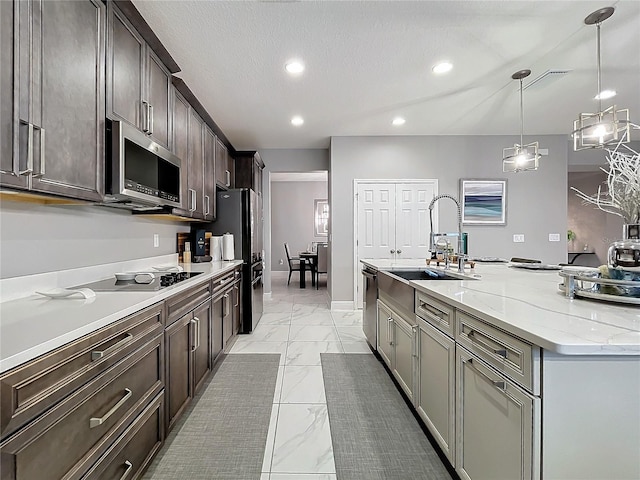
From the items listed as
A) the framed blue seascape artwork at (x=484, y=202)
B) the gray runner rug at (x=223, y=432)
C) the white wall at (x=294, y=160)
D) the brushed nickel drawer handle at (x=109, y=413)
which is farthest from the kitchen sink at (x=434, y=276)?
the white wall at (x=294, y=160)

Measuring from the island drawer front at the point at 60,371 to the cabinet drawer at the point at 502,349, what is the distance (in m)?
1.39

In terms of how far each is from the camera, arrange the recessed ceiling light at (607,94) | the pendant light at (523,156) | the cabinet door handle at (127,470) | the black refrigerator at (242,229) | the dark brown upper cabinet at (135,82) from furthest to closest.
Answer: the black refrigerator at (242,229) → the recessed ceiling light at (607,94) → the pendant light at (523,156) → the dark brown upper cabinet at (135,82) → the cabinet door handle at (127,470)

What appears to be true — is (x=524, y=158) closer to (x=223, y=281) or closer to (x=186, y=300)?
(x=223, y=281)

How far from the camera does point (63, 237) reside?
1.77 metres

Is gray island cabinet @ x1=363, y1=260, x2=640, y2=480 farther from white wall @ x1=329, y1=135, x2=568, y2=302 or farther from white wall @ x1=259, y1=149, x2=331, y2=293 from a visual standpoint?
white wall @ x1=259, y1=149, x2=331, y2=293

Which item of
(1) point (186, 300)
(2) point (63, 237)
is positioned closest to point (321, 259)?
(1) point (186, 300)

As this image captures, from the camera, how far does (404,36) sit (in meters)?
2.44

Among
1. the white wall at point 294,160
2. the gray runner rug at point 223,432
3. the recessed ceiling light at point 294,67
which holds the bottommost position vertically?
the gray runner rug at point 223,432

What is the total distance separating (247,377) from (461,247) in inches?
80.0

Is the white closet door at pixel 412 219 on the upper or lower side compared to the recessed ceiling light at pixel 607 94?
lower

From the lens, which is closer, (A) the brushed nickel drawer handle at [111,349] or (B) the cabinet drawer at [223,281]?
(A) the brushed nickel drawer handle at [111,349]

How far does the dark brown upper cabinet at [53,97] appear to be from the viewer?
3.59ft

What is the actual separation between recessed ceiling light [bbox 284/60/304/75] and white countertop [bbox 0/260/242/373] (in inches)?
89.1

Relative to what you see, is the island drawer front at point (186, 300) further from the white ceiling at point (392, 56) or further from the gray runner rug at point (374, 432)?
the white ceiling at point (392, 56)
